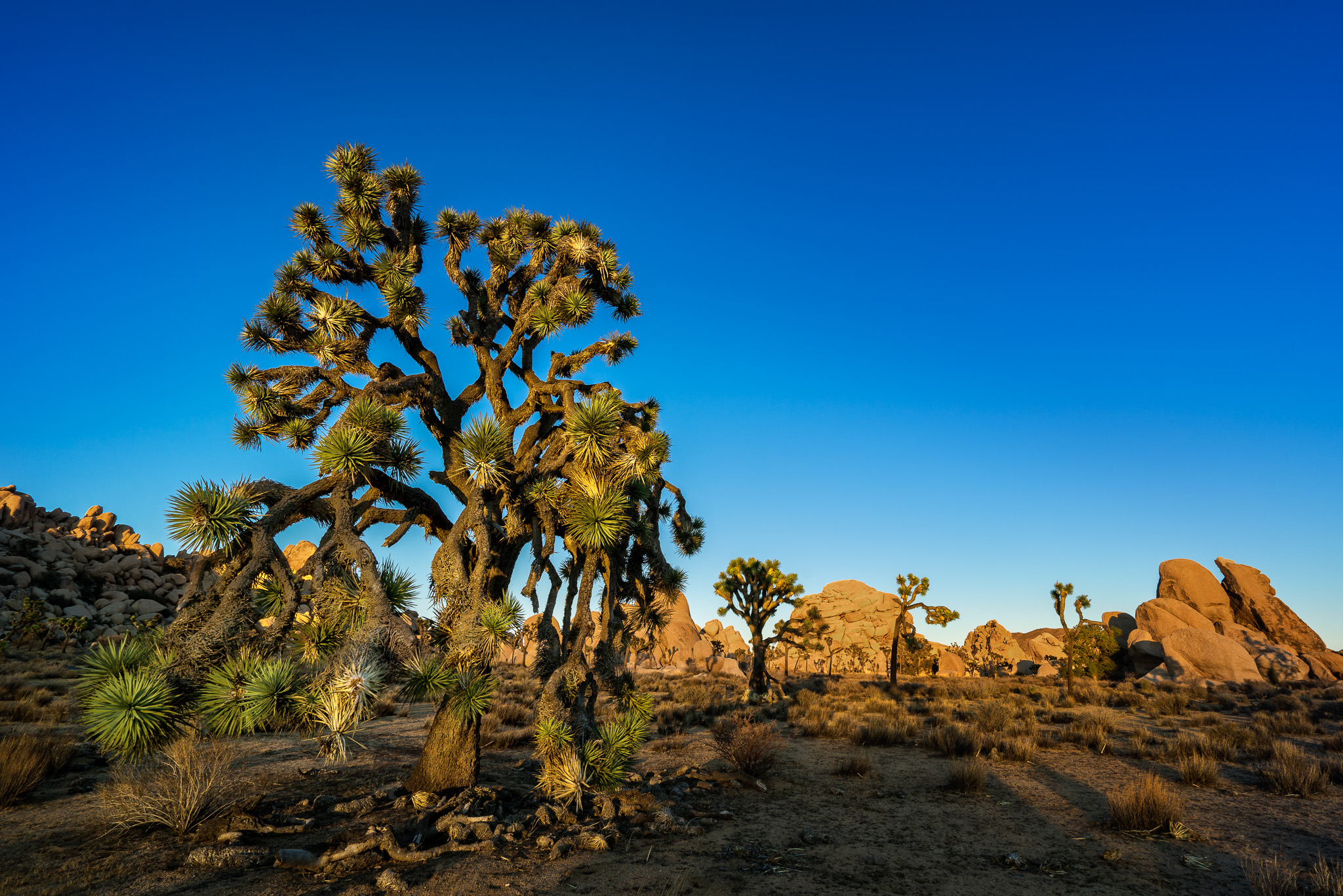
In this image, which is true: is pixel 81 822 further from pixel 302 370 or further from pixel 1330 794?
pixel 1330 794

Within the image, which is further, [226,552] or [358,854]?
[358,854]

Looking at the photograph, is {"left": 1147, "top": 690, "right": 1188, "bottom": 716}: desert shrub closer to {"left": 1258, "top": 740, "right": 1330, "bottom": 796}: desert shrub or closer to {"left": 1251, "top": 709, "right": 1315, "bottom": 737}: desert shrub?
{"left": 1251, "top": 709, "right": 1315, "bottom": 737}: desert shrub

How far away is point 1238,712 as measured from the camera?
20484mm

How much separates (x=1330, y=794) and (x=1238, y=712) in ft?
49.1

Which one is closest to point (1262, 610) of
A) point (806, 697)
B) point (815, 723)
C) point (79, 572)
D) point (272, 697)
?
point (806, 697)

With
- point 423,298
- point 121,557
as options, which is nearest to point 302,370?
point 423,298

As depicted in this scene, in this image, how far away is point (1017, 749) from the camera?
12.5 meters

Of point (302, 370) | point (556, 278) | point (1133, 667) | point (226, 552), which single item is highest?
point (556, 278)

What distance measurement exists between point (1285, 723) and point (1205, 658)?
97.7ft

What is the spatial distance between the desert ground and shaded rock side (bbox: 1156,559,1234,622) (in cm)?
4729

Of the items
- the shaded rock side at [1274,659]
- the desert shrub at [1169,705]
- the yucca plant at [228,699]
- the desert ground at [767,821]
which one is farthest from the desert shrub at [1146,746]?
the shaded rock side at [1274,659]

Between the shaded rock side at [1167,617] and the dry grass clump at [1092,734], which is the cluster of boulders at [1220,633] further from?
the dry grass clump at [1092,734]

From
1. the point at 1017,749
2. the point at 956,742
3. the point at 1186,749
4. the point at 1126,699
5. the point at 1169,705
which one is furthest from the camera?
the point at 1126,699

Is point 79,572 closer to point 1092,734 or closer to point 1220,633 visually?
point 1092,734
